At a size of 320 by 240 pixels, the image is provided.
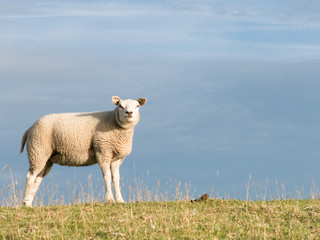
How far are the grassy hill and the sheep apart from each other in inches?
75.7

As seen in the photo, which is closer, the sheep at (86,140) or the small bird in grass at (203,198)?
the small bird in grass at (203,198)

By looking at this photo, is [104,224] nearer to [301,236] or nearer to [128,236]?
[128,236]

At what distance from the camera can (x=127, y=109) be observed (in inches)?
497

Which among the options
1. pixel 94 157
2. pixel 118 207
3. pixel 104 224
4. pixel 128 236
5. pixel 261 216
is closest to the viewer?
pixel 128 236

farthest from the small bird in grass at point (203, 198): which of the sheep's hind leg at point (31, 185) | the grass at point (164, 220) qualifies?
the sheep's hind leg at point (31, 185)

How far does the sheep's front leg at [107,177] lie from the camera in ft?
41.0

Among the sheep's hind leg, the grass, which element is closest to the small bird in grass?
the grass

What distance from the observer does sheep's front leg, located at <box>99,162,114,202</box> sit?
1250 cm

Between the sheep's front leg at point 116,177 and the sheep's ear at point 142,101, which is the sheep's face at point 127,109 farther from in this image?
the sheep's front leg at point 116,177

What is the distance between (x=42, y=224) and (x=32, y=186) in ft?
14.3

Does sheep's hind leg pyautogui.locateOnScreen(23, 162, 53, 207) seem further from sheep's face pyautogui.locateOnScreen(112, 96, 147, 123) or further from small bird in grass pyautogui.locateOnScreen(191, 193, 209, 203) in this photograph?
small bird in grass pyautogui.locateOnScreen(191, 193, 209, 203)

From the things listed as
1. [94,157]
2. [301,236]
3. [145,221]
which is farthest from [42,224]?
[301,236]

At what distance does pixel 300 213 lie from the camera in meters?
10.3

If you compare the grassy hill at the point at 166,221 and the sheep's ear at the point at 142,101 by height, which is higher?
the sheep's ear at the point at 142,101
